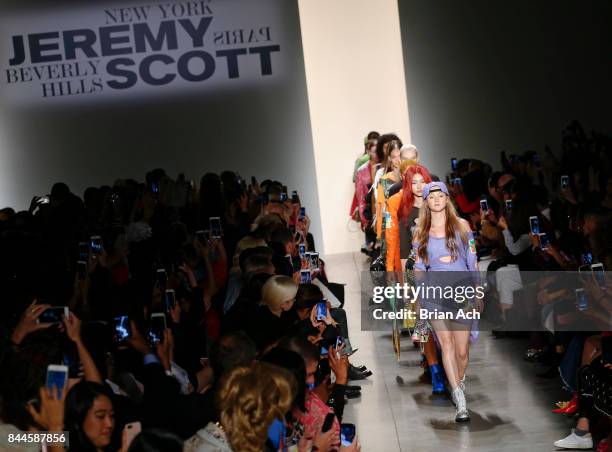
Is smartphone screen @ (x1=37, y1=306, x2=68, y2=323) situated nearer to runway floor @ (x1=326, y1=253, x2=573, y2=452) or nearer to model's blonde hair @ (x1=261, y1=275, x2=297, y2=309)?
model's blonde hair @ (x1=261, y1=275, x2=297, y2=309)

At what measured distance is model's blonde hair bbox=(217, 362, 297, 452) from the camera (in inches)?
126

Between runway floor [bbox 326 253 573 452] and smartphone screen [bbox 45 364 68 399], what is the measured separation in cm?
260

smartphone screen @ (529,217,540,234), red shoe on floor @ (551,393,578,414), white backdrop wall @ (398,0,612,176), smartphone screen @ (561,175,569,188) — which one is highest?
white backdrop wall @ (398,0,612,176)

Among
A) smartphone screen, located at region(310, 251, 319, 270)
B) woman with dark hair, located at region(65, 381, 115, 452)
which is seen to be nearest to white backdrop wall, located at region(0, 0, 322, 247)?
smartphone screen, located at region(310, 251, 319, 270)

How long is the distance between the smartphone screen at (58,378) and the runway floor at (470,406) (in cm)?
260

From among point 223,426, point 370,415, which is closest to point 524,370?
point 370,415

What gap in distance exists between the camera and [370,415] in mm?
6234

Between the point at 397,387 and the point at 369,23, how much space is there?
7.47m

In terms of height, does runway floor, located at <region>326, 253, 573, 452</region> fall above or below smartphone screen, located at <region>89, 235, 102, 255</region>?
below

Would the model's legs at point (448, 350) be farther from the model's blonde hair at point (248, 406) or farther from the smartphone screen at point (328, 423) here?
the model's blonde hair at point (248, 406)

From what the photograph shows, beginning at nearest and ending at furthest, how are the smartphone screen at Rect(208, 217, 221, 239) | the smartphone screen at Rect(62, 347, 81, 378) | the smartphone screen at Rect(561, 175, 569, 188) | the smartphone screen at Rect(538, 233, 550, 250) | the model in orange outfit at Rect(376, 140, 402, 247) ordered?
1. the smartphone screen at Rect(62, 347, 81, 378)
2. the smartphone screen at Rect(538, 233, 550, 250)
3. the smartphone screen at Rect(208, 217, 221, 239)
4. the model in orange outfit at Rect(376, 140, 402, 247)
5. the smartphone screen at Rect(561, 175, 569, 188)

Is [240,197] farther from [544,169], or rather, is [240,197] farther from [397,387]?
[397,387]

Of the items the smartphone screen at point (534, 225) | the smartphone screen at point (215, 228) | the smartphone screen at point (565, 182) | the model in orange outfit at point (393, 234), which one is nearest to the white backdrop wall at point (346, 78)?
the smartphone screen at point (565, 182)

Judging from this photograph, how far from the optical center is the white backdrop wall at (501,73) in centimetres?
926
